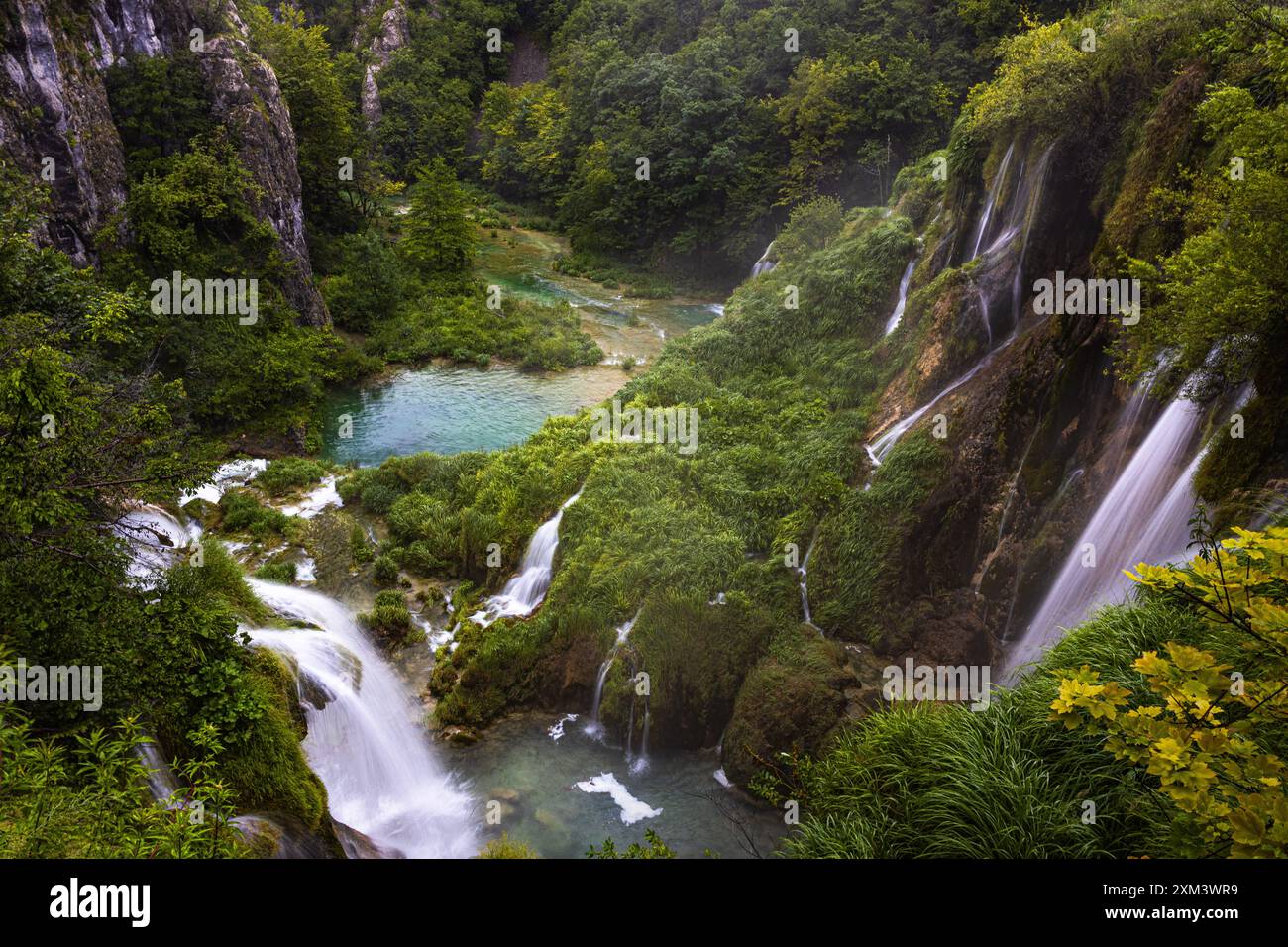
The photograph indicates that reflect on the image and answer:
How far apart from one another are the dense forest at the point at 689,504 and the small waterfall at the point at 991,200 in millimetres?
155

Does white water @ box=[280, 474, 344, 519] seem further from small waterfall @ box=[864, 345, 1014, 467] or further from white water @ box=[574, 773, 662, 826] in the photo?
small waterfall @ box=[864, 345, 1014, 467]

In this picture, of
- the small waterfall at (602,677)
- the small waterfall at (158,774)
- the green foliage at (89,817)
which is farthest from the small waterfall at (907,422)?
the green foliage at (89,817)

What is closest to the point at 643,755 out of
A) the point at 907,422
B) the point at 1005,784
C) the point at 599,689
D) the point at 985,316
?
the point at 599,689

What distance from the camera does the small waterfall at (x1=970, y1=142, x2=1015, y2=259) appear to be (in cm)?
1369

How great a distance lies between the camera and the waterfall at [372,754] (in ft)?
32.1

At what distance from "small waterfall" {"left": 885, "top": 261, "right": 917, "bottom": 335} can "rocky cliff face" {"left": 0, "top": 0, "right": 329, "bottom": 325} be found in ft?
64.5

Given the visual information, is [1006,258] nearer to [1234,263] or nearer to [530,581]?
[1234,263]

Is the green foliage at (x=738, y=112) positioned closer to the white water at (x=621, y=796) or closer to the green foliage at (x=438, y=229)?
the green foliage at (x=438, y=229)

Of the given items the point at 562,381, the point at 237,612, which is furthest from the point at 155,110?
the point at 237,612

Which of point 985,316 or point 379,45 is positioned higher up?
point 379,45

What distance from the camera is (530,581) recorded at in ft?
46.1

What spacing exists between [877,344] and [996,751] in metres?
11.6

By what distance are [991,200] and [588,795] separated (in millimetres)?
13086

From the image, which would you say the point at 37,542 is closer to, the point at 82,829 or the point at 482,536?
the point at 82,829
